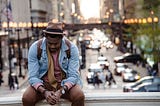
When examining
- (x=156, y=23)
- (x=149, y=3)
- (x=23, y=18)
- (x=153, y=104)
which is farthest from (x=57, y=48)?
(x=156, y=23)

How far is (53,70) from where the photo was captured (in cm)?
425

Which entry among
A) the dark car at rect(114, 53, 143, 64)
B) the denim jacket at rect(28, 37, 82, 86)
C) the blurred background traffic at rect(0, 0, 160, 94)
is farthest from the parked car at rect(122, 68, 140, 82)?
Answer: the denim jacket at rect(28, 37, 82, 86)

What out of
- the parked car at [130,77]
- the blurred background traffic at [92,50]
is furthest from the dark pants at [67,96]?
the parked car at [130,77]

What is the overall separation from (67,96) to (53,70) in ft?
0.74

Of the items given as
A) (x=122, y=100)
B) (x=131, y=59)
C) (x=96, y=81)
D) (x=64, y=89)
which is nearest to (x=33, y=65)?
(x=64, y=89)

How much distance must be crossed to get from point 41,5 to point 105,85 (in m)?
12.1

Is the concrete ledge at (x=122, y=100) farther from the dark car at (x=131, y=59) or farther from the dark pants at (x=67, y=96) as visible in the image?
the dark car at (x=131, y=59)

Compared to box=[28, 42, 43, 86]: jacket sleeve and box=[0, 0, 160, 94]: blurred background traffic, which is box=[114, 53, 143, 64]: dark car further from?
box=[28, 42, 43, 86]: jacket sleeve

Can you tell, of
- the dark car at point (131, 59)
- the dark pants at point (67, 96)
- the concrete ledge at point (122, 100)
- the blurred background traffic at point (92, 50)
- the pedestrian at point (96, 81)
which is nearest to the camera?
the dark pants at point (67, 96)

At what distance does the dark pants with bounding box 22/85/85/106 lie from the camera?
13.8 feet

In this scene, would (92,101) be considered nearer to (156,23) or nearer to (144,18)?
(156,23)

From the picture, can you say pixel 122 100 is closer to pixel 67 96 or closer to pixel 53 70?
pixel 67 96

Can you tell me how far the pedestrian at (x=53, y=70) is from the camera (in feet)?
13.8

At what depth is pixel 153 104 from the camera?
4.67 m
